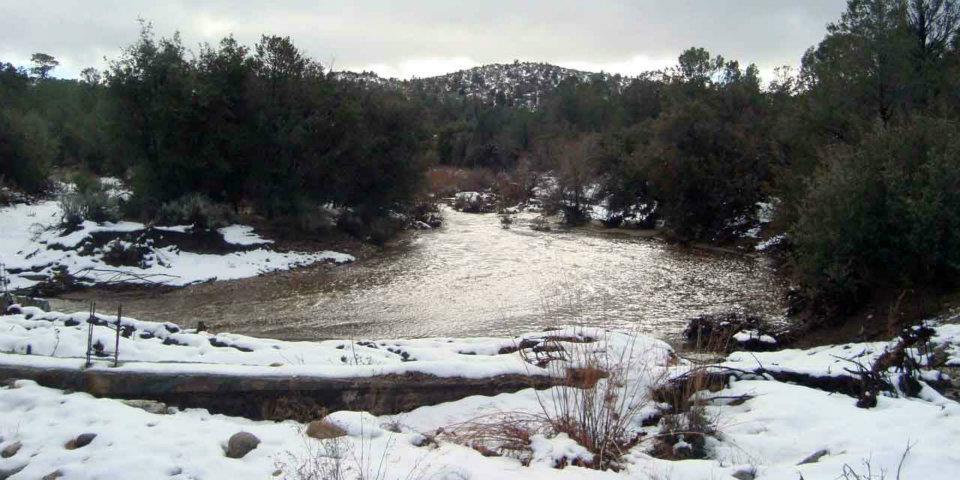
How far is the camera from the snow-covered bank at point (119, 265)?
57.9 ft

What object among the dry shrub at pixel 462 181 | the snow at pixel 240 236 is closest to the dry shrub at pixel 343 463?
the snow at pixel 240 236

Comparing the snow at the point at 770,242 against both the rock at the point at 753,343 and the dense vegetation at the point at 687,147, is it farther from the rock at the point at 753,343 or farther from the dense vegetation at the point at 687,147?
the rock at the point at 753,343

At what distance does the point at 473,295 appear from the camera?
678 inches

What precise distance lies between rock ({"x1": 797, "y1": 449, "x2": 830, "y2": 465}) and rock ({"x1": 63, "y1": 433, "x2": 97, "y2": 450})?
17.9 feet

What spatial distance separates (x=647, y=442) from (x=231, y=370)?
411 centimetres

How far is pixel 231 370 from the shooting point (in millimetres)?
6828

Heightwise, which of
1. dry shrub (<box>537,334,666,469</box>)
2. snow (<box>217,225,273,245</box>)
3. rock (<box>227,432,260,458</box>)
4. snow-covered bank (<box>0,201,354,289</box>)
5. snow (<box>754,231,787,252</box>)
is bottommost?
snow-covered bank (<box>0,201,354,289</box>)

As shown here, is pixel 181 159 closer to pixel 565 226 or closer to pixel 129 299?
pixel 129 299

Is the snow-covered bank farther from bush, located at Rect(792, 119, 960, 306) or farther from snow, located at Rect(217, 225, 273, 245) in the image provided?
bush, located at Rect(792, 119, 960, 306)

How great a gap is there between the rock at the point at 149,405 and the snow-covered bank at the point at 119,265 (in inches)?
477

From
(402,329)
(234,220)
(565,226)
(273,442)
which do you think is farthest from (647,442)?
(565,226)

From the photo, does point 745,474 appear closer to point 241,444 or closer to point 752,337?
point 241,444

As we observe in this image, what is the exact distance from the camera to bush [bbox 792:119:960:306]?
12.1 metres

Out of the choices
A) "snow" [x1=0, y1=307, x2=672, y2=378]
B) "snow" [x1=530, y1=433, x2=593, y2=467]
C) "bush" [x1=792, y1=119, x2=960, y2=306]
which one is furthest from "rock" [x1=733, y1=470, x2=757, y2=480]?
"bush" [x1=792, y1=119, x2=960, y2=306]
